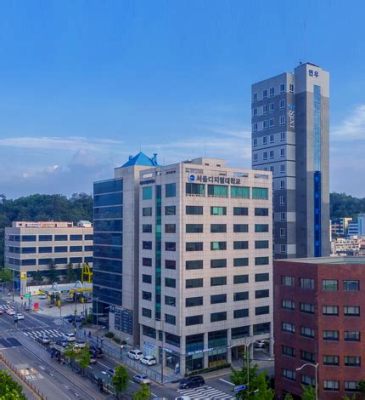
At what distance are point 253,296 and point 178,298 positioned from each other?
13.0 metres

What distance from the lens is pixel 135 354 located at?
64.9m

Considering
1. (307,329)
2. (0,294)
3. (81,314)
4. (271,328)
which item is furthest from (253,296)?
(0,294)

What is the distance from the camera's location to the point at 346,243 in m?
169

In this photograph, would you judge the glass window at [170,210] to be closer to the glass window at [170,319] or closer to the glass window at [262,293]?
the glass window at [170,319]

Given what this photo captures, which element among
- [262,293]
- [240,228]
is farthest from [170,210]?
[262,293]

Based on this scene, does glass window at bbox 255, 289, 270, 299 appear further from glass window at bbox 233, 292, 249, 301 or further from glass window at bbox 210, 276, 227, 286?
glass window at bbox 210, 276, 227, 286

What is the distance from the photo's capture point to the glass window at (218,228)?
210 feet

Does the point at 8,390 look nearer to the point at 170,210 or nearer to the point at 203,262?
the point at 203,262

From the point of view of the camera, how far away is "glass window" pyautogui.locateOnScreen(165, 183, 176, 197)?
6216 cm

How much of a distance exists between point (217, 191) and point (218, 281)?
39.7 feet

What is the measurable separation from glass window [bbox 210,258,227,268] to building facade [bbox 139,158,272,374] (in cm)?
7

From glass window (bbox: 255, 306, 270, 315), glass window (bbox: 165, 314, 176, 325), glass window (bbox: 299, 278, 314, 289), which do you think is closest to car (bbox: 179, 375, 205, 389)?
glass window (bbox: 165, 314, 176, 325)

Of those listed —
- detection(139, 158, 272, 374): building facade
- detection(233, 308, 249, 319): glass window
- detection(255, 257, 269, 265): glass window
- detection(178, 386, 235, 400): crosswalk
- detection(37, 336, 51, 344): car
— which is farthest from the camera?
detection(37, 336, 51, 344): car

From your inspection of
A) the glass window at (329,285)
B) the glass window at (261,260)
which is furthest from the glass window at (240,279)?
the glass window at (329,285)
